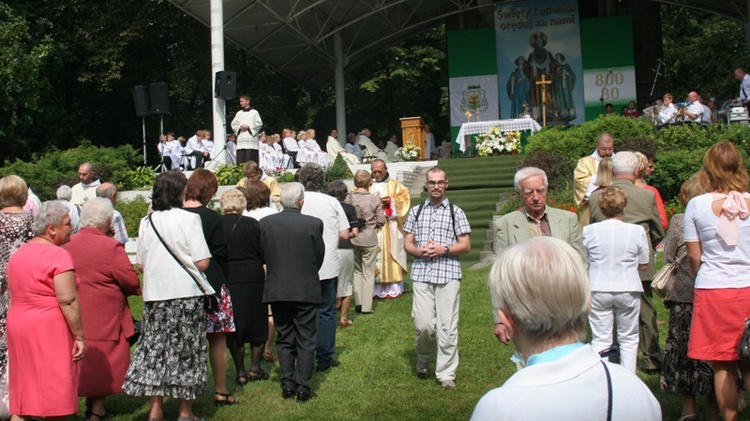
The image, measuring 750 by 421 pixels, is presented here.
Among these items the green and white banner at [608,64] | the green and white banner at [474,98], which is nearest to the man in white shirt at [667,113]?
the green and white banner at [608,64]

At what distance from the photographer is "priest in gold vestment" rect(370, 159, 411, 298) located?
11133 mm

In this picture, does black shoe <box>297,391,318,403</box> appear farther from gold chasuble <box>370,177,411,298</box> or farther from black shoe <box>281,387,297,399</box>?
gold chasuble <box>370,177,411,298</box>

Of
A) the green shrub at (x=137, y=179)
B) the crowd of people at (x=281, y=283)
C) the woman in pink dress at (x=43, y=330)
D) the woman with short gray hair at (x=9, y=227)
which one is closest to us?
the crowd of people at (x=281, y=283)

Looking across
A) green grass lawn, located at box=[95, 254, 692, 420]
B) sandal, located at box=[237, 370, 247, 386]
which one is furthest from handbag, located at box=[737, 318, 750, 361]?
sandal, located at box=[237, 370, 247, 386]

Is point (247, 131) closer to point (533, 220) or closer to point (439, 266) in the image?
point (439, 266)

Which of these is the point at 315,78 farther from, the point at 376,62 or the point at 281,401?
the point at 281,401

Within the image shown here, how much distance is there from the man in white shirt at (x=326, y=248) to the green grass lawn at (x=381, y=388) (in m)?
0.23

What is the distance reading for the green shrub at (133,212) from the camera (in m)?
17.4

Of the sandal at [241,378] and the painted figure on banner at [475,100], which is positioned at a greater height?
the painted figure on banner at [475,100]

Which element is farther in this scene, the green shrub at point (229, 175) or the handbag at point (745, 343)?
the green shrub at point (229, 175)

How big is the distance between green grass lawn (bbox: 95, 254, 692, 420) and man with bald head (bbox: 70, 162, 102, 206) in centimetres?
344

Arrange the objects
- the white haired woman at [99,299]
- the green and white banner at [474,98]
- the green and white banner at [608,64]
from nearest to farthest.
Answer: the white haired woman at [99,299]
the green and white banner at [608,64]
the green and white banner at [474,98]

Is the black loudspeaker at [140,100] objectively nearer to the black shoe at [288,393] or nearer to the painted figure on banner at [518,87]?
the painted figure on banner at [518,87]

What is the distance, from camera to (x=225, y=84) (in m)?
21.3
